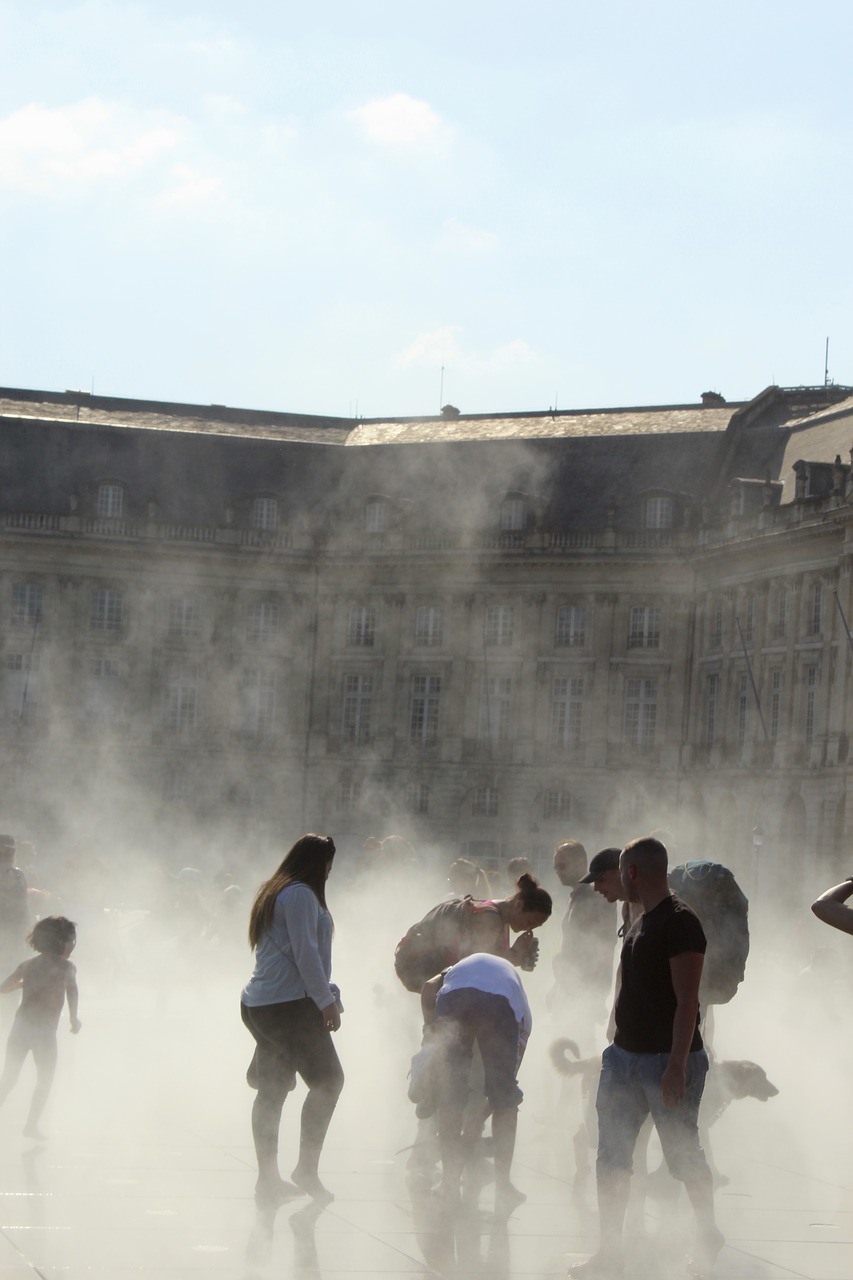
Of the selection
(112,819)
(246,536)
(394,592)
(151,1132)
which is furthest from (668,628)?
(151,1132)

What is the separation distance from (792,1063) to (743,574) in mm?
43132

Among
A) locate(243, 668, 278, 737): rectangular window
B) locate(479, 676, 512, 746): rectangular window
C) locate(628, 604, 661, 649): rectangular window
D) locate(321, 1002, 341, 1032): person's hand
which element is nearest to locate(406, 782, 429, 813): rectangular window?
locate(479, 676, 512, 746): rectangular window

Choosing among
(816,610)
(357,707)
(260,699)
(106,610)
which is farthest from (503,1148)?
(106,610)

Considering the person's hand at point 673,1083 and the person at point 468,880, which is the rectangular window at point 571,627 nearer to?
the person at point 468,880

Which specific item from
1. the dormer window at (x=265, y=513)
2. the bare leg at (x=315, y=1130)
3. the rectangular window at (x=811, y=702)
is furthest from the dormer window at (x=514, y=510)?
the bare leg at (x=315, y=1130)

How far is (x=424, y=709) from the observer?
6688 cm

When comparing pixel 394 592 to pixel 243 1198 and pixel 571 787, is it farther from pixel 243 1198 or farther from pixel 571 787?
pixel 243 1198

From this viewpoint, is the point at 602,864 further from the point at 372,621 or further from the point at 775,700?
the point at 372,621

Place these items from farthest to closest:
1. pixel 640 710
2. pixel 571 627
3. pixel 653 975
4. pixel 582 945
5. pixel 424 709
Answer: pixel 424 709 → pixel 571 627 → pixel 640 710 → pixel 582 945 → pixel 653 975

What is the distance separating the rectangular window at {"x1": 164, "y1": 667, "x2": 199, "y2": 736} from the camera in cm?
6781

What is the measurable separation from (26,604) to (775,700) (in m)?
23.3

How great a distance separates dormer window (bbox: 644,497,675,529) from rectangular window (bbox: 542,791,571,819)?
8.17 meters

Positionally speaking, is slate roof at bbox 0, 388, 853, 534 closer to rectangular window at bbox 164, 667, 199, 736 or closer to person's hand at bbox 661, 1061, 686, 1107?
rectangular window at bbox 164, 667, 199, 736

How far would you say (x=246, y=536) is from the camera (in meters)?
68.3
